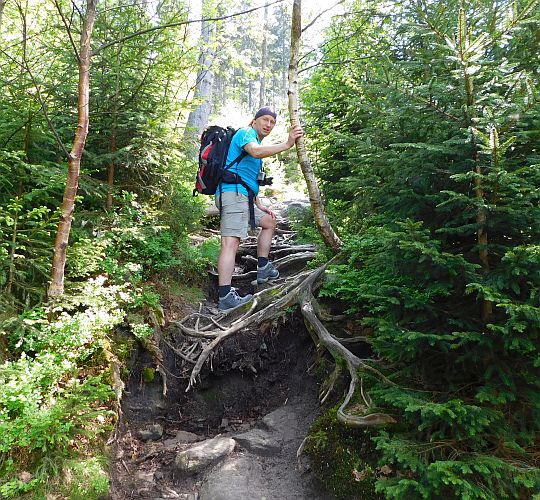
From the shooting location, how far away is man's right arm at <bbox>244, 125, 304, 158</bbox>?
4980 millimetres

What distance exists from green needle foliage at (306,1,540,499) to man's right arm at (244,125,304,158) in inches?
56.4

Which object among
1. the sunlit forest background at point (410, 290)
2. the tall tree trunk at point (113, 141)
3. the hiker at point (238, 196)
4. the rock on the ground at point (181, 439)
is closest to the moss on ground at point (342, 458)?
the sunlit forest background at point (410, 290)

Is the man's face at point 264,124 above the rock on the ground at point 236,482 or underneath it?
above

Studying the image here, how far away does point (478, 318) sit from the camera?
3.11 m

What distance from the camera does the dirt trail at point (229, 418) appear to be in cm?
362

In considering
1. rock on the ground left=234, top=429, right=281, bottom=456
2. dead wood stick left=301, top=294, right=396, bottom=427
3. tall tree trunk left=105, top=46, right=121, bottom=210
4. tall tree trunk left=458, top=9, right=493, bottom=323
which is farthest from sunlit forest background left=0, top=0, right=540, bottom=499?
rock on the ground left=234, top=429, right=281, bottom=456

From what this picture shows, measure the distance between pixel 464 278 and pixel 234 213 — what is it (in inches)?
134

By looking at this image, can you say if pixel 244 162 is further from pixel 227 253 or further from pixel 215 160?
pixel 227 253

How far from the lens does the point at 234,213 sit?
219 inches

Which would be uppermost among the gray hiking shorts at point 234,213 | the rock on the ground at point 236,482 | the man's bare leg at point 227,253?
the gray hiking shorts at point 234,213

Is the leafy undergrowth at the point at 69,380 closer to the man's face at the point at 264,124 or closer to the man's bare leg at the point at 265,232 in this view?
the man's bare leg at the point at 265,232

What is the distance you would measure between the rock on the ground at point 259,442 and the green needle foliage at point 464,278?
1.15 meters

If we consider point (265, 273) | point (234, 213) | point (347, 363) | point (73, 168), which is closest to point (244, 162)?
point (234, 213)

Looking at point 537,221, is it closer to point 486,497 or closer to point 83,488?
point 486,497
